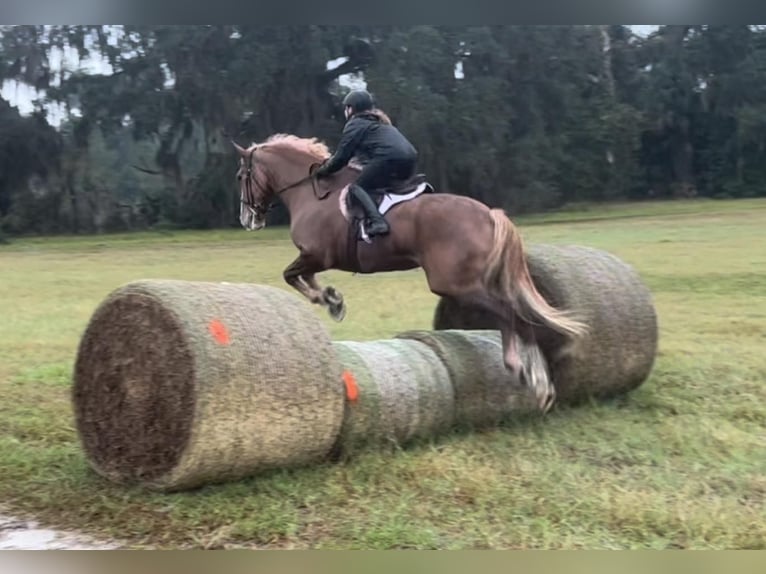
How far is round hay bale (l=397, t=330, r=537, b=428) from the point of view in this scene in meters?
3.90

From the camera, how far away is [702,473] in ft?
11.5

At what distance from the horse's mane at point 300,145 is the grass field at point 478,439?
1.31 feet

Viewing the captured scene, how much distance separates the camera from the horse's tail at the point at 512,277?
380cm

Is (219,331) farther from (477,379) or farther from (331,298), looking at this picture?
(477,379)

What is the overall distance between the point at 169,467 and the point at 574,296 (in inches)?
75.0

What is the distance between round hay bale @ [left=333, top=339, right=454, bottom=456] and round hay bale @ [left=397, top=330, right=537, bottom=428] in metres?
0.06

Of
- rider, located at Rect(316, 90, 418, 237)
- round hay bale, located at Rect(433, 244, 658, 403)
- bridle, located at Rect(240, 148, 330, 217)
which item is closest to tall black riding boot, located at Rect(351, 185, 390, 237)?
rider, located at Rect(316, 90, 418, 237)

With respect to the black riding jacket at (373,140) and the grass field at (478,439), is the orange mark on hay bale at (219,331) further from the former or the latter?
the black riding jacket at (373,140)

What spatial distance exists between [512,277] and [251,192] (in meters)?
1.21

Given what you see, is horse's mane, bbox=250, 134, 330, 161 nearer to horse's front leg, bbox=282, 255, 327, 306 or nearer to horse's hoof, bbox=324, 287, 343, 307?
horse's front leg, bbox=282, 255, 327, 306

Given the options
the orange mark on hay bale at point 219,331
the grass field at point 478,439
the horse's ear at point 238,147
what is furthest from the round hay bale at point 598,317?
the orange mark on hay bale at point 219,331

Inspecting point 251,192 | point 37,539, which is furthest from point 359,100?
point 37,539
